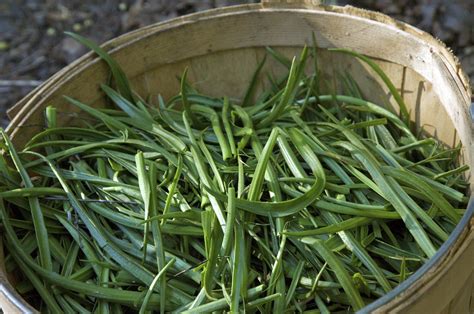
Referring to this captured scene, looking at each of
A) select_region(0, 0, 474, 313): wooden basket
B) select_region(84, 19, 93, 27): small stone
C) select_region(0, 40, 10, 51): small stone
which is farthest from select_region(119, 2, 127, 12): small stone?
select_region(0, 0, 474, 313): wooden basket

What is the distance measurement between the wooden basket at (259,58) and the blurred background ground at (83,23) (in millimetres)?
811

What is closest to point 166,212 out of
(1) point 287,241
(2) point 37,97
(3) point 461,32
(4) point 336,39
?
(1) point 287,241

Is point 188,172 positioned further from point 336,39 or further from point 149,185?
point 336,39

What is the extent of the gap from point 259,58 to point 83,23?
1147 mm

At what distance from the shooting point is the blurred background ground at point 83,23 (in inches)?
93.5

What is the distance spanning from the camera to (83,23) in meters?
2.56

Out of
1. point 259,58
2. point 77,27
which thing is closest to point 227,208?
point 259,58

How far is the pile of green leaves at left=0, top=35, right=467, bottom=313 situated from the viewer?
1.11m

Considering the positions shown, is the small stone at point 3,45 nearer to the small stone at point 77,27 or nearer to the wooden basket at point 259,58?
the small stone at point 77,27

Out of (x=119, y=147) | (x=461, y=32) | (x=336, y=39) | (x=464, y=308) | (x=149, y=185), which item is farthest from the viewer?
(x=461, y=32)

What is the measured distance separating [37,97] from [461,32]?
1502 millimetres

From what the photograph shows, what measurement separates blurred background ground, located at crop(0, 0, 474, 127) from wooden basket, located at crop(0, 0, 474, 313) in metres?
0.81

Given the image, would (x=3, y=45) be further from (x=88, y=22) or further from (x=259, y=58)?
(x=259, y=58)

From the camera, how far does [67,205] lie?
4.27ft
